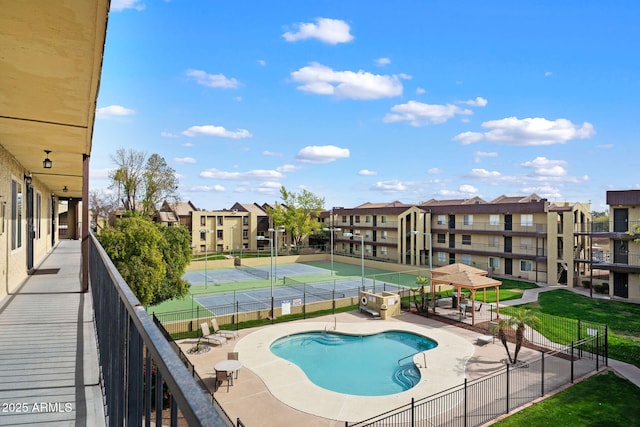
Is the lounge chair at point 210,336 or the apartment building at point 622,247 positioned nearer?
the lounge chair at point 210,336

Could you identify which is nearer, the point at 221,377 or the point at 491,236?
the point at 221,377

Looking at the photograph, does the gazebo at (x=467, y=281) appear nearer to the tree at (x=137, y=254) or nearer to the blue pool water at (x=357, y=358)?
the blue pool water at (x=357, y=358)

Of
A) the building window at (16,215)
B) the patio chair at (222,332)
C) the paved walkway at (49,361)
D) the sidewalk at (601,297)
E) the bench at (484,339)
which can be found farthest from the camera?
the patio chair at (222,332)

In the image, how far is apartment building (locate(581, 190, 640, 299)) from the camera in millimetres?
30906

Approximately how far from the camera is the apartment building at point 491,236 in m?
36.9

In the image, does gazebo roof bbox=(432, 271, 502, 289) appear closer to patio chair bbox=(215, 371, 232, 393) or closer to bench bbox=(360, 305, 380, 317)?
bench bbox=(360, 305, 380, 317)

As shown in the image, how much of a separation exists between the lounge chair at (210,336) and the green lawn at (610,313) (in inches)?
728

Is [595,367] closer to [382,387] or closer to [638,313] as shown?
[382,387]

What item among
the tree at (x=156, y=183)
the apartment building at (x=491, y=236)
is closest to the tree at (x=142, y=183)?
the tree at (x=156, y=183)

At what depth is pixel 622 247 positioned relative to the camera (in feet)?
105

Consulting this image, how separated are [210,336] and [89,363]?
654 inches

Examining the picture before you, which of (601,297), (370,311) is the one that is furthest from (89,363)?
(601,297)

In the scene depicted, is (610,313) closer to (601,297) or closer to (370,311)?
(601,297)

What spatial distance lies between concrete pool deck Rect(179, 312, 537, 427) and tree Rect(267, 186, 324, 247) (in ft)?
131
